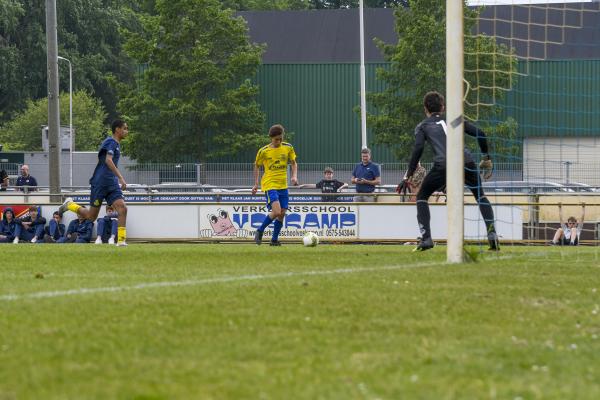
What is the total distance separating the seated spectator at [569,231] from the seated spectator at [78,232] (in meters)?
9.72

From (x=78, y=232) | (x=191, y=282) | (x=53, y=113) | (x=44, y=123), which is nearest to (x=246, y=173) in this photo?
(x=53, y=113)

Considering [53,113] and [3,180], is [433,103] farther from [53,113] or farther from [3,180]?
Result: [3,180]

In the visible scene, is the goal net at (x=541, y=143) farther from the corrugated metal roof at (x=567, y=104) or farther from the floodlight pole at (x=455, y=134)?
the floodlight pole at (x=455, y=134)

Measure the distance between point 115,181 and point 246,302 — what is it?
9524 millimetres

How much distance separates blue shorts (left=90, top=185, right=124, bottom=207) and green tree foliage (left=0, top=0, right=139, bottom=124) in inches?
2034

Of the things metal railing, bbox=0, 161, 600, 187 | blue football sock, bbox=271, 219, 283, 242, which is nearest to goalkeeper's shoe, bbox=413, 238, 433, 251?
blue football sock, bbox=271, 219, 283, 242

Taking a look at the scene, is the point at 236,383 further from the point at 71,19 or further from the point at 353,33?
the point at 71,19

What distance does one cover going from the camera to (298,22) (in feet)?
210

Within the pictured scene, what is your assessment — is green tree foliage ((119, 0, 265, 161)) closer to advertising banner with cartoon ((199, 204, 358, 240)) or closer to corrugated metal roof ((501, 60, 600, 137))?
corrugated metal roof ((501, 60, 600, 137))

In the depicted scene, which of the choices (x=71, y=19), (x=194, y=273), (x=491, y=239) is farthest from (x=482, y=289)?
(x=71, y=19)

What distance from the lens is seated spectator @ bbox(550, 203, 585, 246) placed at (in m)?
22.4

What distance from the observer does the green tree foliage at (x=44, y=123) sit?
66.6m

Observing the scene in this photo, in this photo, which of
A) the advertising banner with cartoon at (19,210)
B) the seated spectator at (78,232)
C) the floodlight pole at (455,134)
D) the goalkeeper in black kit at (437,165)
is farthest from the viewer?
the advertising banner with cartoon at (19,210)

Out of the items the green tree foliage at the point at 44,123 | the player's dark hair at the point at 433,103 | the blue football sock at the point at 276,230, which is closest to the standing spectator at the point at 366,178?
the blue football sock at the point at 276,230
